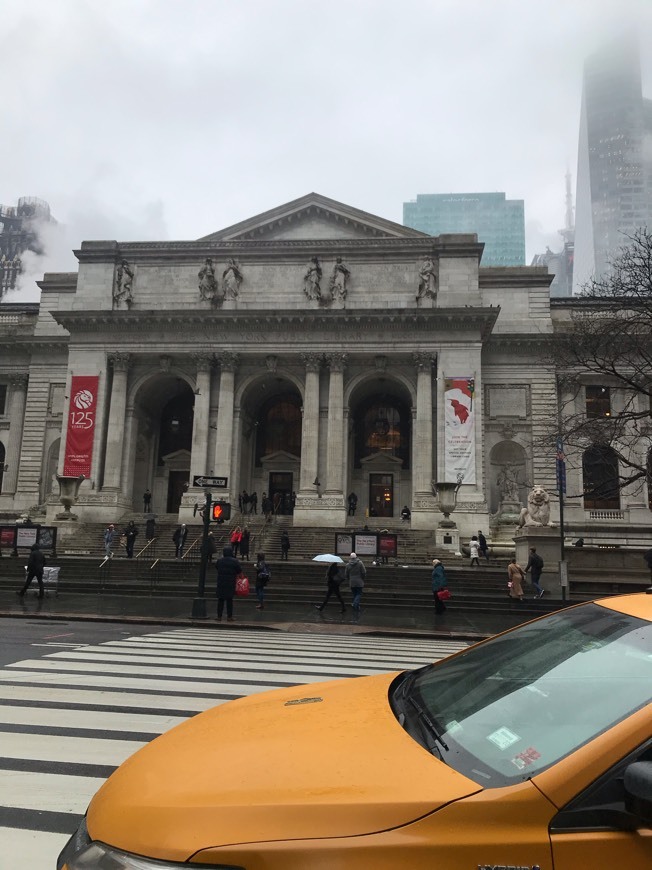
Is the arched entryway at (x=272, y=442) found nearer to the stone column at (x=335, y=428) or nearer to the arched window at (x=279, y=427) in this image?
the arched window at (x=279, y=427)

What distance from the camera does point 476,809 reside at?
1.87 metres

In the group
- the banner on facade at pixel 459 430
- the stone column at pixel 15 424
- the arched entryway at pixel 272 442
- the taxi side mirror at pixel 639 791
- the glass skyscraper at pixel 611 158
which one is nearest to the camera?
the taxi side mirror at pixel 639 791

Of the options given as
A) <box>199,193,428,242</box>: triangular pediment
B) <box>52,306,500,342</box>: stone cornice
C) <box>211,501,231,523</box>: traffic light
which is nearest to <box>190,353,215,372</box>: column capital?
<box>52,306,500,342</box>: stone cornice

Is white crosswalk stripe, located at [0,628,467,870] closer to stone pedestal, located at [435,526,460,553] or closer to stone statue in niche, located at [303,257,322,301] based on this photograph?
stone pedestal, located at [435,526,460,553]

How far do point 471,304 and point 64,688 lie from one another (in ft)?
117

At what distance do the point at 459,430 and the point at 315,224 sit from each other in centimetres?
1676

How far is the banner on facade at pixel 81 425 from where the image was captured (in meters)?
39.2

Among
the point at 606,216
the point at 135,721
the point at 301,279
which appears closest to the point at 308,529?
the point at 301,279

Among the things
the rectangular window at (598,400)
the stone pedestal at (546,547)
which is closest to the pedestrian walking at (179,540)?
the stone pedestal at (546,547)

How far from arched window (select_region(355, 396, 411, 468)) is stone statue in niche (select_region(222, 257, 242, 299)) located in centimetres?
1182

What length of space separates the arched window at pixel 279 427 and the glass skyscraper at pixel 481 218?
106 meters

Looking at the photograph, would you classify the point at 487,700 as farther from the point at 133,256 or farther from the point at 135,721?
the point at 133,256

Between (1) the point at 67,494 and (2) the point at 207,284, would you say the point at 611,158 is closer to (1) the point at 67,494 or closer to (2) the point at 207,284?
(2) the point at 207,284

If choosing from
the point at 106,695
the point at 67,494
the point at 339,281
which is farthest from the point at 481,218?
the point at 106,695
